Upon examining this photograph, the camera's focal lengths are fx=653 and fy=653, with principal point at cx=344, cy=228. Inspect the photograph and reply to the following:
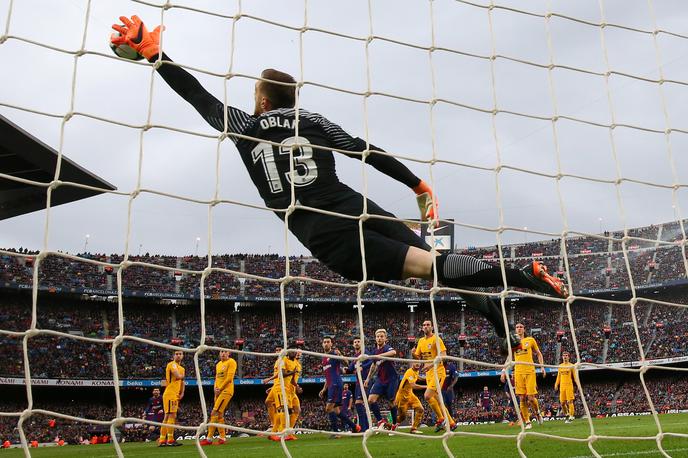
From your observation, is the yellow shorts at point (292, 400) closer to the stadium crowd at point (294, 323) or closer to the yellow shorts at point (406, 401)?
the yellow shorts at point (406, 401)

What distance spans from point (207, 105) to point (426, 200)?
1330 mm

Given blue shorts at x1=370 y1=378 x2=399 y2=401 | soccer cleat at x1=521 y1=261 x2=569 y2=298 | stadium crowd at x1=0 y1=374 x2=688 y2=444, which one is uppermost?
soccer cleat at x1=521 y1=261 x2=569 y2=298

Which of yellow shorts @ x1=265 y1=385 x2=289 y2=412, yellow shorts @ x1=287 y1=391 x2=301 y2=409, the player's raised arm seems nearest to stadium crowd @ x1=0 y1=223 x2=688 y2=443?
yellow shorts @ x1=265 y1=385 x2=289 y2=412

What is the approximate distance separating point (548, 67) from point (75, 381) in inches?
966

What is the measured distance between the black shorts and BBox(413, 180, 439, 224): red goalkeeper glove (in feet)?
0.84

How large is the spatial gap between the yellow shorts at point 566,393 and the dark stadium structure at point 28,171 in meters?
10.5

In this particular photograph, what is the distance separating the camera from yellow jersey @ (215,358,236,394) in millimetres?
9906

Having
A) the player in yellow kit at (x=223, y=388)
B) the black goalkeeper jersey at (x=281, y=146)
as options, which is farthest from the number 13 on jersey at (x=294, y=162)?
the player in yellow kit at (x=223, y=388)

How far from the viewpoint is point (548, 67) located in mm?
4488

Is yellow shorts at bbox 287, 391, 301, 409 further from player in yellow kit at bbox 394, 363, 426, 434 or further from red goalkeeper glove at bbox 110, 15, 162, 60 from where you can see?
red goalkeeper glove at bbox 110, 15, 162, 60

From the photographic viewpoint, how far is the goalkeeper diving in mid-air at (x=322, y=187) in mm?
3453

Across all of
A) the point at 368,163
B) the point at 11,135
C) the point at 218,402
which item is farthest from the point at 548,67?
the point at 218,402

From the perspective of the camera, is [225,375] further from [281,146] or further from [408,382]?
[281,146]

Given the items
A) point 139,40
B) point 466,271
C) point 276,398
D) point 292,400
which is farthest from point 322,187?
point 276,398
